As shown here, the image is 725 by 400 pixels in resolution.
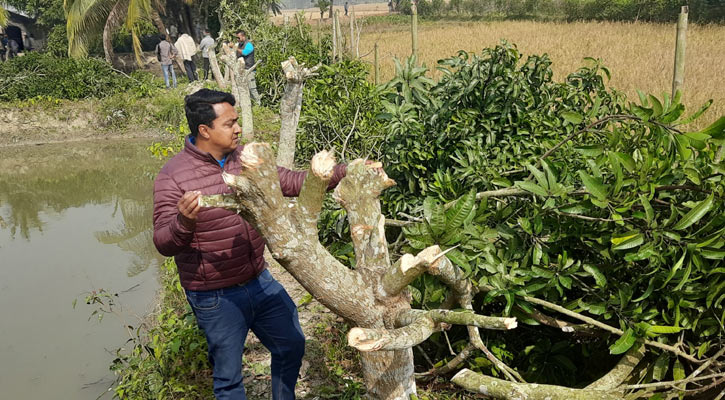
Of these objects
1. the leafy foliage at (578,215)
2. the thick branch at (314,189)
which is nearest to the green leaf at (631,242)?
the leafy foliage at (578,215)

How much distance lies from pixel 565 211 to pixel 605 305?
1.48 ft

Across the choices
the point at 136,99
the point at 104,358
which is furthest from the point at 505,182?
the point at 136,99

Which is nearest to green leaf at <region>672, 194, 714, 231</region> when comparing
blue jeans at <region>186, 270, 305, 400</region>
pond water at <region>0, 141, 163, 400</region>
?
blue jeans at <region>186, 270, 305, 400</region>

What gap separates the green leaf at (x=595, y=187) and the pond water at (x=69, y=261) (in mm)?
3357

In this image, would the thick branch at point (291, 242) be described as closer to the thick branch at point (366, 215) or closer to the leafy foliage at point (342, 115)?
the thick branch at point (366, 215)

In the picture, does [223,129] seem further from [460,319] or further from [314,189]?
[460,319]

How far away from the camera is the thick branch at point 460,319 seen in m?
1.68

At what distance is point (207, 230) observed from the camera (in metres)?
2.37

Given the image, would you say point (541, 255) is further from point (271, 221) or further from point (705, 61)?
point (705, 61)

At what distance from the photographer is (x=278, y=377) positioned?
8.75 ft

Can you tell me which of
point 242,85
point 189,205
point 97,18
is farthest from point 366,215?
point 97,18

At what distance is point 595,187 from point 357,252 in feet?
3.04

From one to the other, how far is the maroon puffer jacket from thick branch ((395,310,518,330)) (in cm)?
72

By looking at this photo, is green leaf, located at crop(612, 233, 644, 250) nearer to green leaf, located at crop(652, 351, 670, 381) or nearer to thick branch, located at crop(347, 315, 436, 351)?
green leaf, located at crop(652, 351, 670, 381)
